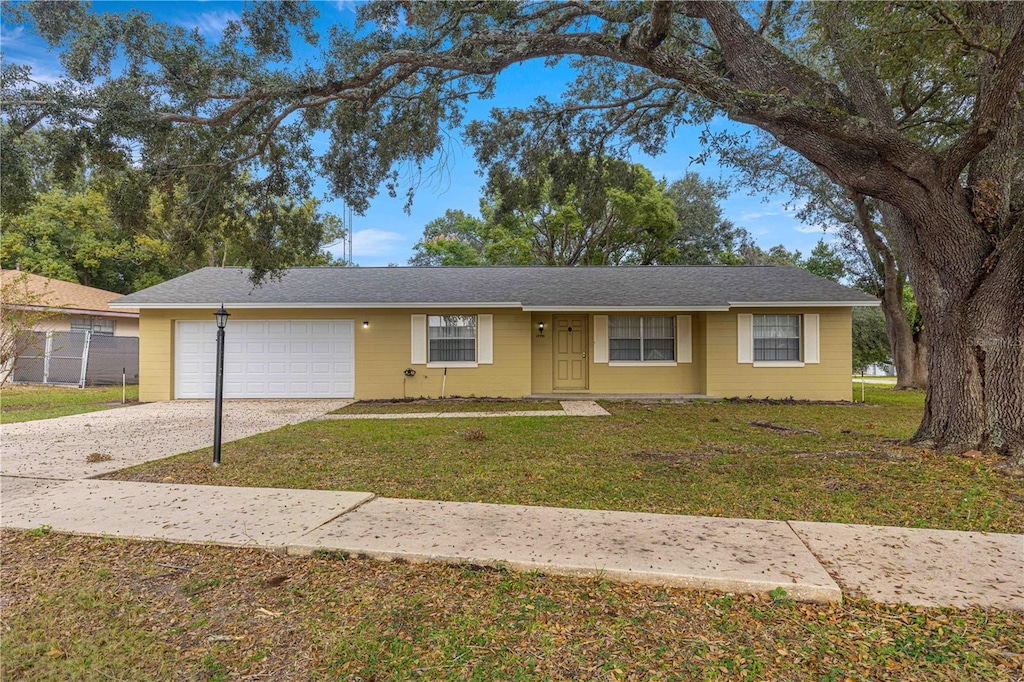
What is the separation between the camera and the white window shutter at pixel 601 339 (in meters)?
12.3

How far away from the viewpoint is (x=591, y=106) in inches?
336

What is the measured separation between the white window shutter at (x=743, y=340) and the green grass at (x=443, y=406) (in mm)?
4653

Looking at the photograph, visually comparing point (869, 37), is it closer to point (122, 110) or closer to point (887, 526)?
point (887, 526)

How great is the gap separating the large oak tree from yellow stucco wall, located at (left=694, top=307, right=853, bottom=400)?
207 inches

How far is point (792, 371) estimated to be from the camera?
11852 mm

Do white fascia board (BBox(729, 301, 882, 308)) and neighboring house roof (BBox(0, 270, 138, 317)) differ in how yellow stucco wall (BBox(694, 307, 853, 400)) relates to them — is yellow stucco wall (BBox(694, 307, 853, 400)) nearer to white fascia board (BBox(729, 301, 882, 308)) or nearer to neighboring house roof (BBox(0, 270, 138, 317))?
white fascia board (BBox(729, 301, 882, 308))

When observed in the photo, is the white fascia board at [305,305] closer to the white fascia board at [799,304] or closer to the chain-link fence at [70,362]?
the chain-link fence at [70,362]

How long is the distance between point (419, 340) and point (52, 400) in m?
8.46

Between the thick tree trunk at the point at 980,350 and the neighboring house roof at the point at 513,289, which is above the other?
the neighboring house roof at the point at 513,289

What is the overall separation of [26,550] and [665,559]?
428 centimetres

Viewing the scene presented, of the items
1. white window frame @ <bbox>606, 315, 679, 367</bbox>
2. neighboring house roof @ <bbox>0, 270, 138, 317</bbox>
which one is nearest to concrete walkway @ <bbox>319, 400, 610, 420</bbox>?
white window frame @ <bbox>606, 315, 679, 367</bbox>

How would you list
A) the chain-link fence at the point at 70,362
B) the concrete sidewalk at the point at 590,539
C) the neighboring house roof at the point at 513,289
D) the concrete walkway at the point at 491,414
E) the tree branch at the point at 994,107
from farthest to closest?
the chain-link fence at the point at 70,362 < the neighboring house roof at the point at 513,289 < the concrete walkway at the point at 491,414 < the tree branch at the point at 994,107 < the concrete sidewalk at the point at 590,539

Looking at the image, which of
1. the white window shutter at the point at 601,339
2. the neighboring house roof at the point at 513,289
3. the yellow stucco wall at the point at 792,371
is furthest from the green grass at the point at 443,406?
the yellow stucco wall at the point at 792,371

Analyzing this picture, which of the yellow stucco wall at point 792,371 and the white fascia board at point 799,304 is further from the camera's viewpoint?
the yellow stucco wall at point 792,371
